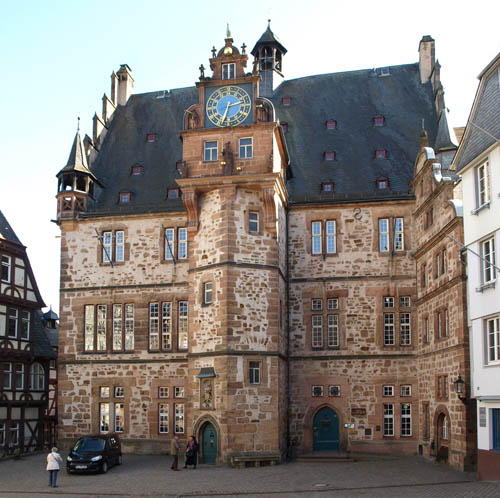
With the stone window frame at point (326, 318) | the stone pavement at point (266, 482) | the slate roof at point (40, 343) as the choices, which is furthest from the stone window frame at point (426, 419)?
the slate roof at point (40, 343)

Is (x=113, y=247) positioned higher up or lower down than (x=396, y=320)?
higher up

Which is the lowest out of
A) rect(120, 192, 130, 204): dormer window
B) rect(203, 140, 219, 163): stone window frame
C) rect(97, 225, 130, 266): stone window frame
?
rect(97, 225, 130, 266): stone window frame

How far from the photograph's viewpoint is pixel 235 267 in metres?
26.4

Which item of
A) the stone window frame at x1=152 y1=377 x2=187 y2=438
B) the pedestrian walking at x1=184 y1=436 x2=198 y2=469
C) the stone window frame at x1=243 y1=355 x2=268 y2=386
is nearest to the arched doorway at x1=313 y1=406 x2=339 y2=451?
the stone window frame at x1=243 y1=355 x2=268 y2=386

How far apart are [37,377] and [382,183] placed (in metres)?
16.8

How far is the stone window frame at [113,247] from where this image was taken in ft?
103

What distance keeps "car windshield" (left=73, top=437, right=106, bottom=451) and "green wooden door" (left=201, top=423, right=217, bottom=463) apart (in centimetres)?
354

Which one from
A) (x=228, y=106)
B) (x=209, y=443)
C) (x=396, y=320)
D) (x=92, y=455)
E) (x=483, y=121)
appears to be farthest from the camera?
(x=396, y=320)

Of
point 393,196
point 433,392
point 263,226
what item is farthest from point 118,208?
point 433,392

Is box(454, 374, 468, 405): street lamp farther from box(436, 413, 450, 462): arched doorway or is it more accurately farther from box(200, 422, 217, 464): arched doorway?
box(200, 422, 217, 464): arched doorway

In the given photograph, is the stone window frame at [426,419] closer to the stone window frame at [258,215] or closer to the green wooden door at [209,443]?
the green wooden door at [209,443]

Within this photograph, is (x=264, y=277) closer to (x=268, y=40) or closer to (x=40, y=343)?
(x=40, y=343)

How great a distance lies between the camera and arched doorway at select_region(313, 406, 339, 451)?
94.8 ft

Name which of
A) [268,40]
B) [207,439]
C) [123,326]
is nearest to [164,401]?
[123,326]
